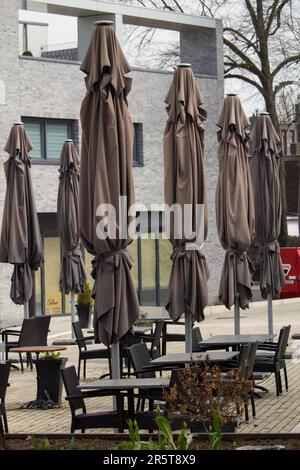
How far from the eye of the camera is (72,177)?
23641 mm

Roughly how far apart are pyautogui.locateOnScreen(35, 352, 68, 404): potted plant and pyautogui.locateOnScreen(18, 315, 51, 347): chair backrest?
3.14 meters

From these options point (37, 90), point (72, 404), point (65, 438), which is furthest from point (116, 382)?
point (37, 90)

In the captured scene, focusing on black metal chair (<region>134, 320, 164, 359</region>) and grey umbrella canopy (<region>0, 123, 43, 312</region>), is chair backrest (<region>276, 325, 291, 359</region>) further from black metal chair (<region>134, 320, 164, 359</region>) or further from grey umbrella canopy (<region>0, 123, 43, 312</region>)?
grey umbrella canopy (<region>0, 123, 43, 312</region>)

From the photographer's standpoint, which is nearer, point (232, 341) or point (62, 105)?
point (232, 341)

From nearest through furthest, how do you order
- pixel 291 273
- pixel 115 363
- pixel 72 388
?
pixel 72 388
pixel 115 363
pixel 291 273

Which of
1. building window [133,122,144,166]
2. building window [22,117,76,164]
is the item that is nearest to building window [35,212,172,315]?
building window [133,122,144,166]

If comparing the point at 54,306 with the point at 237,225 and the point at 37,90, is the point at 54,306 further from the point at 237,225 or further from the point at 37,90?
the point at 237,225

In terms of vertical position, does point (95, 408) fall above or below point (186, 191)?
below

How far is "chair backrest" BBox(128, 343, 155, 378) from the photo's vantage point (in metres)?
12.9

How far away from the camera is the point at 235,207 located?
17.5 meters

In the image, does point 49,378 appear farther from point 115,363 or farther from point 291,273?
point 291,273

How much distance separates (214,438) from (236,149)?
10.3m

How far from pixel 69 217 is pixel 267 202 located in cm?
537

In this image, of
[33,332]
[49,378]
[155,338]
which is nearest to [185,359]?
[49,378]
